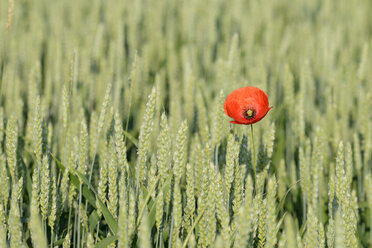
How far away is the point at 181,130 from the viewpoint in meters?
0.85

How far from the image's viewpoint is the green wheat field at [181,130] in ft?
2.76

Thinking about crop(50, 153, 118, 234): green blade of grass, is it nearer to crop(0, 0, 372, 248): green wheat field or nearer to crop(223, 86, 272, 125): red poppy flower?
crop(0, 0, 372, 248): green wheat field

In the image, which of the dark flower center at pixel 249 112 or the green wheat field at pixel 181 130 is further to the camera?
the dark flower center at pixel 249 112

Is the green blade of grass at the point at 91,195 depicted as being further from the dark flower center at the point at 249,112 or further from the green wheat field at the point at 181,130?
the dark flower center at the point at 249,112

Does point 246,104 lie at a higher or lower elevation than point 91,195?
higher

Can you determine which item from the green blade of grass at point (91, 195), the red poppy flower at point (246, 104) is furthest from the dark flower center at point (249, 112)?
the green blade of grass at point (91, 195)

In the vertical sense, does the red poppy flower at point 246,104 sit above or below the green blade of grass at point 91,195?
above

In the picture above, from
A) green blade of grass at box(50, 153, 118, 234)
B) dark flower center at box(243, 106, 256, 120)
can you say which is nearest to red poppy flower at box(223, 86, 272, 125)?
dark flower center at box(243, 106, 256, 120)

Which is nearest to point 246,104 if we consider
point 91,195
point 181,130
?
point 181,130

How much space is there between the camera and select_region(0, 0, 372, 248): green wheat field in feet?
2.76

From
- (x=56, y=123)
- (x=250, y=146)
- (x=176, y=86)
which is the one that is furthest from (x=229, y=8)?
(x=250, y=146)

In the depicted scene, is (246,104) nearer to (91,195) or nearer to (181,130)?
(181,130)

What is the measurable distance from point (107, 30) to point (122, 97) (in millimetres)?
866

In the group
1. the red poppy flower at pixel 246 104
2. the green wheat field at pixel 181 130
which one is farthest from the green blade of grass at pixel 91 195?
the red poppy flower at pixel 246 104
